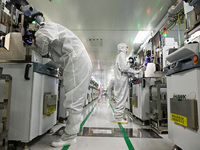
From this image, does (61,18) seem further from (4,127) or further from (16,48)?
(4,127)

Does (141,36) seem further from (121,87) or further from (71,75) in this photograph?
(71,75)

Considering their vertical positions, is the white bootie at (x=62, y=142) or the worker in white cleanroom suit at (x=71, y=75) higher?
the worker in white cleanroom suit at (x=71, y=75)

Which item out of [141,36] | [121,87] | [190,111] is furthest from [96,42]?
[190,111]

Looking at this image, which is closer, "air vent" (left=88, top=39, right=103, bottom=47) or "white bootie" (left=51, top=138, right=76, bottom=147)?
"white bootie" (left=51, top=138, right=76, bottom=147)

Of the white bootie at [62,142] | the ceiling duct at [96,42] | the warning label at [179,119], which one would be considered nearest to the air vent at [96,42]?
the ceiling duct at [96,42]

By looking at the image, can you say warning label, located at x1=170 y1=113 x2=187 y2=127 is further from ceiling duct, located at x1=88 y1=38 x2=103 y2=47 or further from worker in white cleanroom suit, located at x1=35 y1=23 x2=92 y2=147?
ceiling duct, located at x1=88 y1=38 x2=103 y2=47

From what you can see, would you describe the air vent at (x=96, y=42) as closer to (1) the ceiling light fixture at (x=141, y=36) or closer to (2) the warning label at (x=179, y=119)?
(1) the ceiling light fixture at (x=141, y=36)

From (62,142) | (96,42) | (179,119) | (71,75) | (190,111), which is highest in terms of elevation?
(96,42)

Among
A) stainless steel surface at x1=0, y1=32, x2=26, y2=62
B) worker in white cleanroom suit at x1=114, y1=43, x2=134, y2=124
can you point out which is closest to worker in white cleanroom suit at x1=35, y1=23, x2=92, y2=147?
stainless steel surface at x1=0, y1=32, x2=26, y2=62

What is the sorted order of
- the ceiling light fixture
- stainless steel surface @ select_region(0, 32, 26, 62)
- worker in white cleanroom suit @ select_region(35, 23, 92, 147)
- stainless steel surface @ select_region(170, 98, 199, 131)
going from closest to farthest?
stainless steel surface @ select_region(170, 98, 199, 131) < stainless steel surface @ select_region(0, 32, 26, 62) < worker in white cleanroom suit @ select_region(35, 23, 92, 147) < the ceiling light fixture

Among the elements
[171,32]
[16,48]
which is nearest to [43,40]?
[16,48]

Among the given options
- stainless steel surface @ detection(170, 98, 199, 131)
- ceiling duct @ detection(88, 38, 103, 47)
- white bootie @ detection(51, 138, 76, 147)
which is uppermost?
ceiling duct @ detection(88, 38, 103, 47)

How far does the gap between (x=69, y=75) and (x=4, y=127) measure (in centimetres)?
77

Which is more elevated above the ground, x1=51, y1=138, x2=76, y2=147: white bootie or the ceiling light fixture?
the ceiling light fixture
